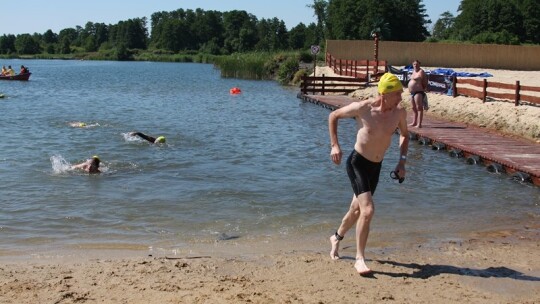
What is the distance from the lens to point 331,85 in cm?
3406

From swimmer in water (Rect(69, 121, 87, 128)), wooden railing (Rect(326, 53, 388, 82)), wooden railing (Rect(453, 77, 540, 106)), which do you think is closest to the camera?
wooden railing (Rect(453, 77, 540, 106))

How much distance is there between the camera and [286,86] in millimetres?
46688

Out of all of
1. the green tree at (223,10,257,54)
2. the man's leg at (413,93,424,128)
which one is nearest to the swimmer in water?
the man's leg at (413,93,424,128)

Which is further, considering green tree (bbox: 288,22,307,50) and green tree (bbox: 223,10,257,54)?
green tree (bbox: 223,10,257,54)

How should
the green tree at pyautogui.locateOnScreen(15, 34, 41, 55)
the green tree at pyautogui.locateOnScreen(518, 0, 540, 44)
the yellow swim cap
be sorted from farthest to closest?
the green tree at pyautogui.locateOnScreen(15, 34, 41, 55), the green tree at pyautogui.locateOnScreen(518, 0, 540, 44), the yellow swim cap

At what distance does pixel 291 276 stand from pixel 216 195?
4725mm

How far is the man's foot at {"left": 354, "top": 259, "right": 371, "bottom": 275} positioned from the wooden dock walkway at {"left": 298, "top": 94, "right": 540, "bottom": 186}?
640 cm

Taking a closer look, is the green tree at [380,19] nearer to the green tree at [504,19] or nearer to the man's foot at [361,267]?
the green tree at [504,19]

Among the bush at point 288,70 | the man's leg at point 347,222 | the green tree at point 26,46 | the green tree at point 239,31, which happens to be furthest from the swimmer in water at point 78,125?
the green tree at point 26,46

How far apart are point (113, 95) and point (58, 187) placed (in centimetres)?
2784

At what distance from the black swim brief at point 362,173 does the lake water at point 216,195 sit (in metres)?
1.74

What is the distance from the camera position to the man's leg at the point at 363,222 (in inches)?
243

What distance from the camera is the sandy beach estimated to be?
228 inches

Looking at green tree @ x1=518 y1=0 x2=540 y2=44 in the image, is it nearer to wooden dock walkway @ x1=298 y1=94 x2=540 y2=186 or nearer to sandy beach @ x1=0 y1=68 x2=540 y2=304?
wooden dock walkway @ x1=298 y1=94 x2=540 y2=186
